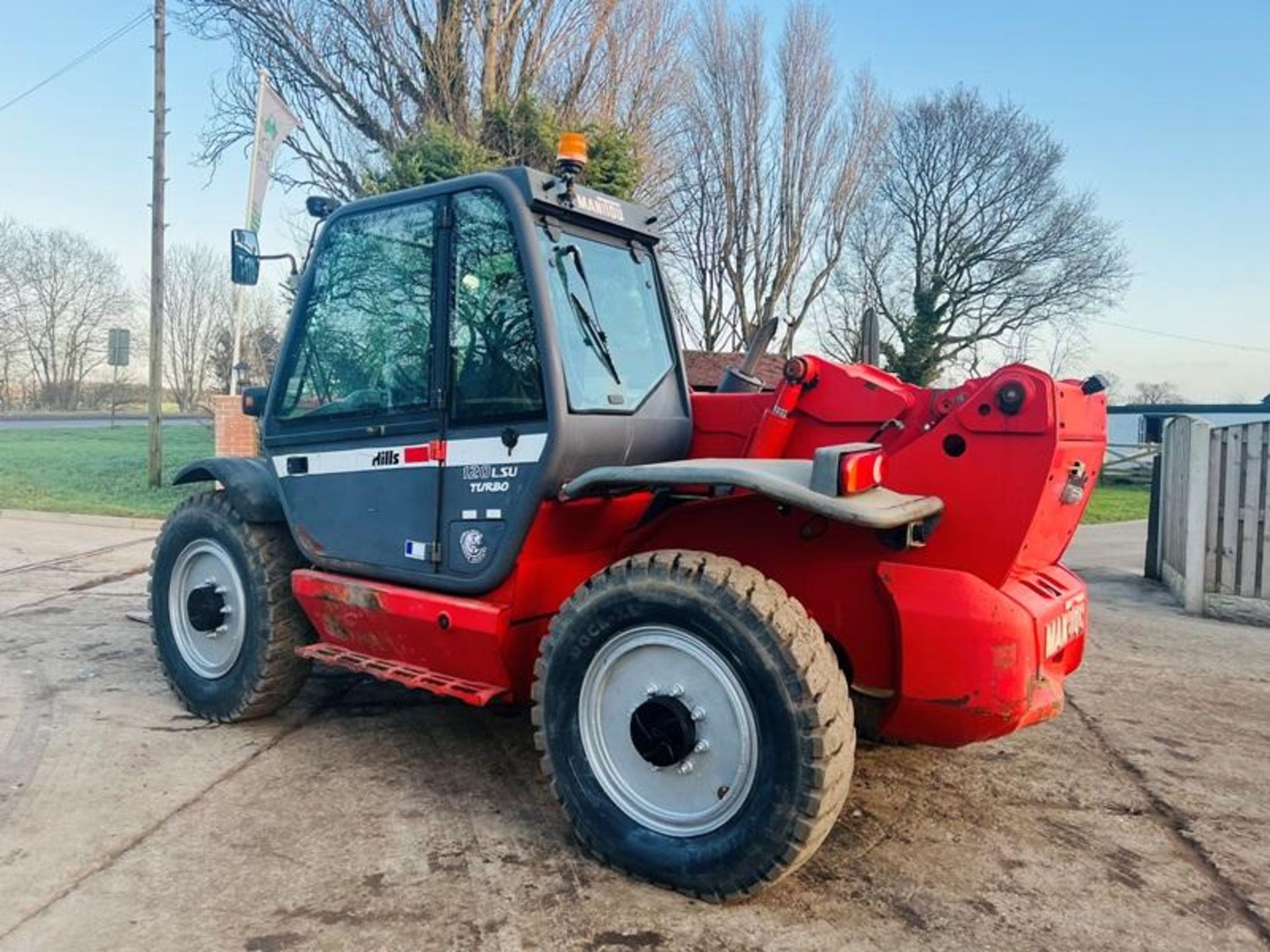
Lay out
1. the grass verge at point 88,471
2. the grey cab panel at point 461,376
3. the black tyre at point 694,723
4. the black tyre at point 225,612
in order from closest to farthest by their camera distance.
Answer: the black tyre at point 694,723 < the grey cab panel at point 461,376 < the black tyre at point 225,612 < the grass verge at point 88,471

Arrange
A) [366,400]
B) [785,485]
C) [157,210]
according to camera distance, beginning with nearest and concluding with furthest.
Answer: [785,485], [366,400], [157,210]

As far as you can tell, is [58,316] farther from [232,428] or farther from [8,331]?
[232,428]

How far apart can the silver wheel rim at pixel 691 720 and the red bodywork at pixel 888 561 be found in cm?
54

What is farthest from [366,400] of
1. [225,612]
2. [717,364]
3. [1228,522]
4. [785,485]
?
[717,364]

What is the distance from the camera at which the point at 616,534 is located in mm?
3691

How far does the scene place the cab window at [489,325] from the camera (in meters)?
3.42

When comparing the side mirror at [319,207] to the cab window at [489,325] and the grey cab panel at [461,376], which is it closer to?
the grey cab panel at [461,376]

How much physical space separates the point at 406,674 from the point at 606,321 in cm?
167

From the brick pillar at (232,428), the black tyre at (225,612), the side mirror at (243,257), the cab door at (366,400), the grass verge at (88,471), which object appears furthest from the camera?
the grass verge at (88,471)

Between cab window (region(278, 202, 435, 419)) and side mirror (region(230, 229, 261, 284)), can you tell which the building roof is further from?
cab window (region(278, 202, 435, 419))

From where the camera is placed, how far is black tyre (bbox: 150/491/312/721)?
4188 millimetres

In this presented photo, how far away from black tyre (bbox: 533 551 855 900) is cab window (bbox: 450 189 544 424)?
846mm

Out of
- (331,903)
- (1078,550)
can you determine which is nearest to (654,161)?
(1078,550)

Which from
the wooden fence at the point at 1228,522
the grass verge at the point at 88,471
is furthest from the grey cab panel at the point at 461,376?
the grass verge at the point at 88,471
